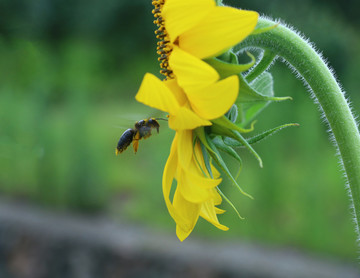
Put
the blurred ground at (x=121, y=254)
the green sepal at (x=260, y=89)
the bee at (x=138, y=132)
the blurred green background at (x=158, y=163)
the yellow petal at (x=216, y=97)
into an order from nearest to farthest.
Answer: the yellow petal at (x=216, y=97), the green sepal at (x=260, y=89), the bee at (x=138, y=132), the blurred ground at (x=121, y=254), the blurred green background at (x=158, y=163)

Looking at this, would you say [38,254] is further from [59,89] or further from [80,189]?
[59,89]

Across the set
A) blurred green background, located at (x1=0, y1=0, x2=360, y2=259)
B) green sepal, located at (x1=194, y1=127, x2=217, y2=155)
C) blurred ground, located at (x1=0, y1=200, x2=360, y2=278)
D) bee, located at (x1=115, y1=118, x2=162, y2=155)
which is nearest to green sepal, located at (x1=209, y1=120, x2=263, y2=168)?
green sepal, located at (x1=194, y1=127, x2=217, y2=155)

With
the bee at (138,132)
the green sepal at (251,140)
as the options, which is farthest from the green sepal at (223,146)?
the bee at (138,132)

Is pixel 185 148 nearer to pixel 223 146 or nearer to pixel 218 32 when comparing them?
pixel 223 146

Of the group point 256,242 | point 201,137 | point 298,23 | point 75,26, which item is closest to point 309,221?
point 256,242

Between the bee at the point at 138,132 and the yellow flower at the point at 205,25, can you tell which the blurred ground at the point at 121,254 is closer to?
the bee at the point at 138,132

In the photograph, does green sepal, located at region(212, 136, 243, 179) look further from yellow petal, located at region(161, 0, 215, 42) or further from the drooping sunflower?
yellow petal, located at region(161, 0, 215, 42)

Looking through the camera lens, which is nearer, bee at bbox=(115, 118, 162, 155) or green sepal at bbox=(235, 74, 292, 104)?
green sepal at bbox=(235, 74, 292, 104)
